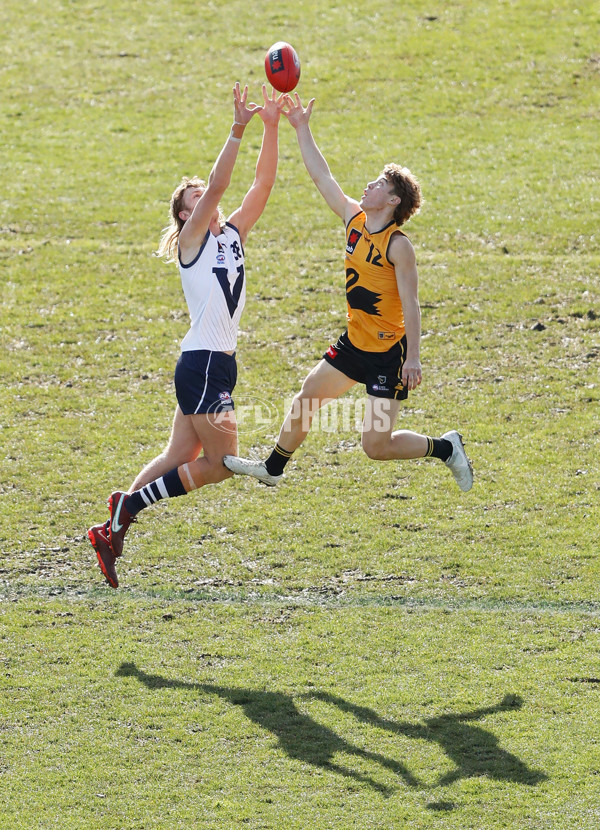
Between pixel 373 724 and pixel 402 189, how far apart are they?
11.0 feet

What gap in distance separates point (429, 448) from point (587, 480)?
7.59 ft

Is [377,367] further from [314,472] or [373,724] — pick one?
[314,472]

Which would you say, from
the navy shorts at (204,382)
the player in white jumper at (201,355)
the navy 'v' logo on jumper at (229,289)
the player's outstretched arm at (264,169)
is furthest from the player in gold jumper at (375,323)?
the navy 'v' logo on jumper at (229,289)

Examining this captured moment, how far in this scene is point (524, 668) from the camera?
717 centimetres

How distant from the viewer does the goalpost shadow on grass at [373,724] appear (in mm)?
6207

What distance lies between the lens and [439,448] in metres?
8.09

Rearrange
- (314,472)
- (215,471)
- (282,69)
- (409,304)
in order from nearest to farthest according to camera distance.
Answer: (409,304), (215,471), (282,69), (314,472)

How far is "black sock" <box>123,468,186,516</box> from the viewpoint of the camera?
760cm

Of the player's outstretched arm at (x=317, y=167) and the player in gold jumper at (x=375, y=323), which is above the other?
the player's outstretched arm at (x=317, y=167)

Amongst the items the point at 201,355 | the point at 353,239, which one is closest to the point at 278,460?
the point at 201,355

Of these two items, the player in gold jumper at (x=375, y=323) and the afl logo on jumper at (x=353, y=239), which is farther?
the afl logo on jumper at (x=353, y=239)

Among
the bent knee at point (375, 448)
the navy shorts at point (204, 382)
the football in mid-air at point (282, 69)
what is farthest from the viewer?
the football in mid-air at point (282, 69)

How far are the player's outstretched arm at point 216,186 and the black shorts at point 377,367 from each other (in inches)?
48.1

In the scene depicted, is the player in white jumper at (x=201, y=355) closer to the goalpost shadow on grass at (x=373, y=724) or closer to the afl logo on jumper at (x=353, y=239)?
the afl logo on jumper at (x=353, y=239)
